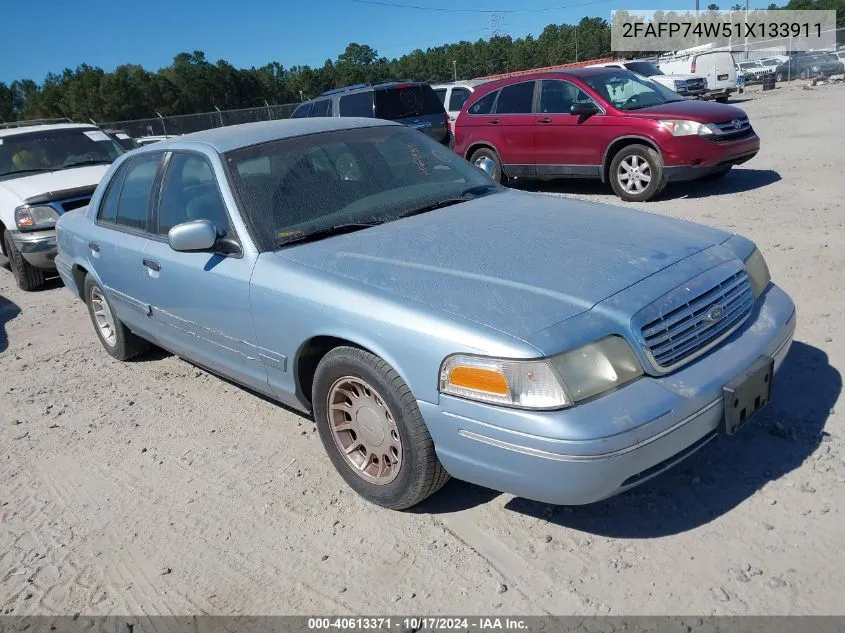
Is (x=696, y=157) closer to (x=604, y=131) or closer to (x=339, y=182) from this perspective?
(x=604, y=131)

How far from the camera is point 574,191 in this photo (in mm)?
9977

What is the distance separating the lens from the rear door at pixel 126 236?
13.9ft

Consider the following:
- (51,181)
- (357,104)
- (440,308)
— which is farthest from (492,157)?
(440,308)

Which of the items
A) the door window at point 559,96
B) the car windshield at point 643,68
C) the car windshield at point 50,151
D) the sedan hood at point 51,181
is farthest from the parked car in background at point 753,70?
the sedan hood at point 51,181

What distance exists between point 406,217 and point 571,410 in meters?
1.63

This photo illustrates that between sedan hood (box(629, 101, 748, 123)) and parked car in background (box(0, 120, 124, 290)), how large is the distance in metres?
6.64

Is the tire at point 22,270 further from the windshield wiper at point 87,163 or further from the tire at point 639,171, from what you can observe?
the tire at point 639,171

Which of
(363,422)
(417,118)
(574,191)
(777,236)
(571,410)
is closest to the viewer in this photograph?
(571,410)

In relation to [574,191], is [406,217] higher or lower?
higher

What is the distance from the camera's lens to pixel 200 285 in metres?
3.61

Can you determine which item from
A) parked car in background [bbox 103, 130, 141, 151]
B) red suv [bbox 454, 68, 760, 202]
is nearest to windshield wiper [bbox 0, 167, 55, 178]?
parked car in background [bbox 103, 130, 141, 151]

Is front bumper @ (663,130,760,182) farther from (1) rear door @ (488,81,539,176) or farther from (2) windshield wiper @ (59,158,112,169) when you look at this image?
(2) windshield wiper @ (59,158,112,169)

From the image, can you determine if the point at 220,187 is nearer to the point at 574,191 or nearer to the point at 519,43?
the point at 574,191

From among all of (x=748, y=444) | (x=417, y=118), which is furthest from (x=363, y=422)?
(x=417, y=118)
